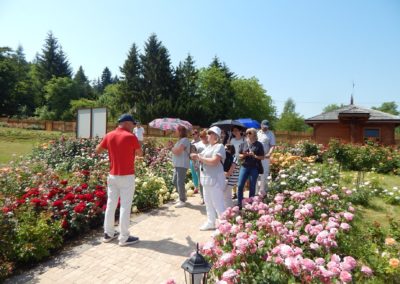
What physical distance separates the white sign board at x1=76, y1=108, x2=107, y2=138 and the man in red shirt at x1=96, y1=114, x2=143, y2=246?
6758 mm

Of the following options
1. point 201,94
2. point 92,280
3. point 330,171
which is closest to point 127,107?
point 201,94

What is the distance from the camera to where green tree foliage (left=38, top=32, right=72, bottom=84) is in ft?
178

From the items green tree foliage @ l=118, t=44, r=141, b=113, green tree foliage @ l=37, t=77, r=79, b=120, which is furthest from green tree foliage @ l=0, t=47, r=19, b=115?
green tree foliage @ l=118, t=44, r=141, b=113

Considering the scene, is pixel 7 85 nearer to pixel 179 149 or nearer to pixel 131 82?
pixel 131 82

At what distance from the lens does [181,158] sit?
618cm

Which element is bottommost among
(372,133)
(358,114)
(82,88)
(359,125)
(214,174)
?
(214,174)

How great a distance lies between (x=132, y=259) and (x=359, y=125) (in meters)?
19.0

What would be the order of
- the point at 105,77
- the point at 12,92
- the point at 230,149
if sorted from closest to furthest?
the point at 230,149 → the point at 12,92 → the point at 105,77

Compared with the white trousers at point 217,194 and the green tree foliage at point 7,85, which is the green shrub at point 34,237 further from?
the green tree foliage at point 7,85

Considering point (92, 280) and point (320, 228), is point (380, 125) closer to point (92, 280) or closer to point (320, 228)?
point (320, 228)

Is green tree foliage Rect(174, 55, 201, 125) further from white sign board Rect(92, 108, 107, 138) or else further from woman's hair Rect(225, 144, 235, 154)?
woman's hair Rect(225, 144, 235, 154)

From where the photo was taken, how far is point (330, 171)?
24.2 feet

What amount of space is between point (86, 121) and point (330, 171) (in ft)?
28.5

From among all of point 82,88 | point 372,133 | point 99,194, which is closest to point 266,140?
point 99,194
